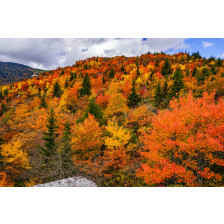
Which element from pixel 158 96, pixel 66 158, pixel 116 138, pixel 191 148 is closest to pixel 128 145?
pixel 116 138

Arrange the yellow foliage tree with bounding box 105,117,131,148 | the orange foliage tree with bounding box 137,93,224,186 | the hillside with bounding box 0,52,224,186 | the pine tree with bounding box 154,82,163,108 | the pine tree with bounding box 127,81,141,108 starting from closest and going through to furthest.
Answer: the orange foliage tree with bounding box 137,93,224,186, the hillside with bounding box 0,52,224,186, the yellow foliage tree with bounding box 105,117,131,148, the pine tree with bounding box 154,82,163,108, the pine tree with bounding box 127,81,141,108

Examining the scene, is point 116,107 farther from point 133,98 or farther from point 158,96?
point 158,96

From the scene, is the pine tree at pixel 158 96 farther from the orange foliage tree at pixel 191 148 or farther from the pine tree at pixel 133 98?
the orange foliage tree at pixel 191 148

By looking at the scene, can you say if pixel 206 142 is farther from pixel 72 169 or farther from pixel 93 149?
pixel 93 149

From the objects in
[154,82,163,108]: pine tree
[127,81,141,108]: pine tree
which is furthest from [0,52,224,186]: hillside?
[154,82,163,108]: pine tree

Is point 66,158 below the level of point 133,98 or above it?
below

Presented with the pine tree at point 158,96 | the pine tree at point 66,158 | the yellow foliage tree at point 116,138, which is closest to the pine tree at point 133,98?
the pine tree at point 158,96

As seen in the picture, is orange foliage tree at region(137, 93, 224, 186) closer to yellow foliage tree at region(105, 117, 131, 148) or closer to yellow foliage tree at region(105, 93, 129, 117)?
yellow foliage tree at region(105, 117, 131, 148)

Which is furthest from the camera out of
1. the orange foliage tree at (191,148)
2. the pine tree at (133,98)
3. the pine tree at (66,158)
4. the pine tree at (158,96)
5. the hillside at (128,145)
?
the pine tree at (133,98)

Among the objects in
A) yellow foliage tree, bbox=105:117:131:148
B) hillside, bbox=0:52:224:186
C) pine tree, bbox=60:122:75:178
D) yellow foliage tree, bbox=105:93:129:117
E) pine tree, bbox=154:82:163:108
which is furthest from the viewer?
pine tree, bbox=154:82:163:108
